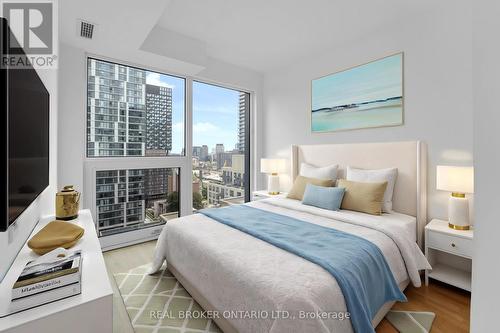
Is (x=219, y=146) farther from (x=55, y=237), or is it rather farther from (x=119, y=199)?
(x=55, y=237)

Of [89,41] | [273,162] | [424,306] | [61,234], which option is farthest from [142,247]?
[424,306]

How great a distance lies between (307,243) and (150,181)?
2.49m

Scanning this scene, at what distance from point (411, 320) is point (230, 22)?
327 centimetres

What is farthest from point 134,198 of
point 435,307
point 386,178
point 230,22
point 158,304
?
point 435,307

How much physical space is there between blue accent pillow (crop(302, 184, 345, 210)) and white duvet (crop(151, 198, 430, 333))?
11cm

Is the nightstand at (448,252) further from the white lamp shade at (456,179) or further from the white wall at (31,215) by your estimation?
the white wall at (31,215)

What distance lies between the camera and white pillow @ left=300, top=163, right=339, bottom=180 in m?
3.07

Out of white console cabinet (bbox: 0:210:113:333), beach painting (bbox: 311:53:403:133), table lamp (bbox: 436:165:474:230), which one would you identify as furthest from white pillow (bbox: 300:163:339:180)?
white console cabinet (bbox: 0:210:113:333)

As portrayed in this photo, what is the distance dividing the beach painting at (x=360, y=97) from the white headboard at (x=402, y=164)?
297 millimetres

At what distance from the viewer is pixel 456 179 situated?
2080 millimetres

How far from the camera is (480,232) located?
0.38m

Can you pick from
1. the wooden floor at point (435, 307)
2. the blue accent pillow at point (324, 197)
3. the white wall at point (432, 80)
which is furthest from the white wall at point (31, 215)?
the white wall at point (432, 80)

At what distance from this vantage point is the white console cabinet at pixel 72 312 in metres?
0.85

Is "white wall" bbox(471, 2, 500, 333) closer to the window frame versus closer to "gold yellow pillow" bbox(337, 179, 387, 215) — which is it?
"gold yellow pillow" bbox(337, 179, 387, 215)
